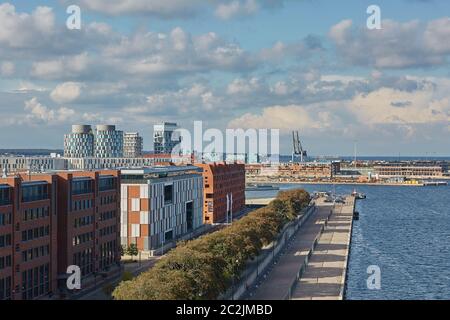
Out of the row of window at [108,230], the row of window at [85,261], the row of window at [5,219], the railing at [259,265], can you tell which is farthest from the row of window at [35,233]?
the railing at [259,265]

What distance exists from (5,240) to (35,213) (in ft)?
11.6

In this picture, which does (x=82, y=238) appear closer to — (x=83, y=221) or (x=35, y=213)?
(x=83, y=221)

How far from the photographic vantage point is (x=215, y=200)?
89.2 m

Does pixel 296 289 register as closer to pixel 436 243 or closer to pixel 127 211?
pixel 127 211

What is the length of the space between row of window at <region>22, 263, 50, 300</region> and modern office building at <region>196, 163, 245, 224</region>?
154 ft

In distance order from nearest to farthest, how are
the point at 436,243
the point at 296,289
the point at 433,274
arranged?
the point at 296,289 < the point at 433,274 < the point at 436,243

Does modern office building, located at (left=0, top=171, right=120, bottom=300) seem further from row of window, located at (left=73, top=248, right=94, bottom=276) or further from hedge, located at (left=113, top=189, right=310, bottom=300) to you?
hedge, located at (left=113, top=189, right=310, bottom=300)

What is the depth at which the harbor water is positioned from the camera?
47.4m

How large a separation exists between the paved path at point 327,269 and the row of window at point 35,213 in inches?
609

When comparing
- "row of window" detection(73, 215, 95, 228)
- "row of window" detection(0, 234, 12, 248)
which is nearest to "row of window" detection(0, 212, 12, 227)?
"row of window" detection(0, 234, 12, 248)
